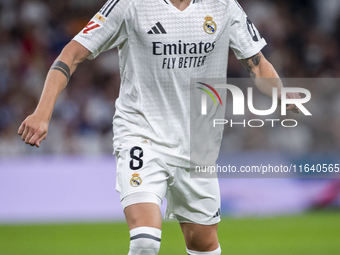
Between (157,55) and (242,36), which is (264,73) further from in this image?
(157,55)

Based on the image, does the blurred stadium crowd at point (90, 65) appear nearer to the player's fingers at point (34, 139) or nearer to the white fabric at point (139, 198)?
the white fabric at point (139, 198)

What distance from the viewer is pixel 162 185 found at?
3.41m

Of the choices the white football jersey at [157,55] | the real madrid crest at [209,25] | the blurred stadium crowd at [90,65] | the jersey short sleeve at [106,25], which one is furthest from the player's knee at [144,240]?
the blurred stadium crowd at [90,65]

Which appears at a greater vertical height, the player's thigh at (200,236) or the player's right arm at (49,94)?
the player's right arm at (49,94)

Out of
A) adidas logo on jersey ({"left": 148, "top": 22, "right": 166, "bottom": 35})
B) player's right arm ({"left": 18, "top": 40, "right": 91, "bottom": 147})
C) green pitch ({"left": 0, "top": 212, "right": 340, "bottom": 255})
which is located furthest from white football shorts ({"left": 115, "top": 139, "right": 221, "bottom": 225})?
green pitch ({"left": 0, "top": 212, "right": 340, "bottom": 255})

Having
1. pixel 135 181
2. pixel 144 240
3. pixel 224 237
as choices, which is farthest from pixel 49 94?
pixel 224 237

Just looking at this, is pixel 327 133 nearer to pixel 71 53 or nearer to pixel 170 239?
pixel 170 239

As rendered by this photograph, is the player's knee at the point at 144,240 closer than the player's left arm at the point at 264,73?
Yes

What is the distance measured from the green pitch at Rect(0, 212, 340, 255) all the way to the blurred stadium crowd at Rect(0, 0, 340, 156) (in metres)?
1.52

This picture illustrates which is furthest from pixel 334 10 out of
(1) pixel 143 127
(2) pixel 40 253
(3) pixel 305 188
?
(1) pixel 143 127

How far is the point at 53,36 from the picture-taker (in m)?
11.2

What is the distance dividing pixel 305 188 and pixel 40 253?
15.5ft

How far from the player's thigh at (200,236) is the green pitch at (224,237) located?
2.74 metres

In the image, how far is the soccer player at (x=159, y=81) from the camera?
3355 mm
